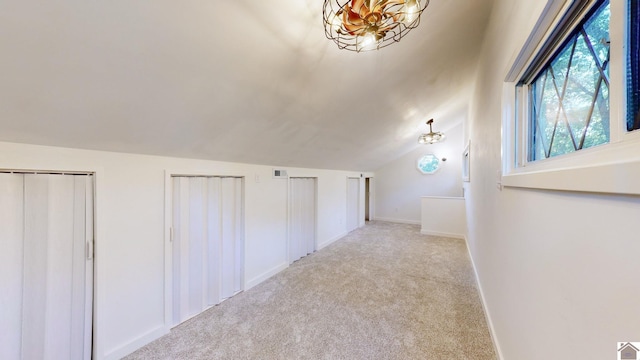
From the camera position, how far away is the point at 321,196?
15.6ft

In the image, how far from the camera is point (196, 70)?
1.43 metres

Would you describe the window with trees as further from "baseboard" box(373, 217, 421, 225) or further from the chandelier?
"baseboard" box(373, 217, 421, 225)

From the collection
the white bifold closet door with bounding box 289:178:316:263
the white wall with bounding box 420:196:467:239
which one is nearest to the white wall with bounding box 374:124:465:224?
the white wall with bounding box 420:196:467:239

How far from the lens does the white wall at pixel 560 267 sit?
1.78 ft

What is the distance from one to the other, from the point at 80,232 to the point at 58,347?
0.81 m

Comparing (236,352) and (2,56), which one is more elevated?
(2,56)

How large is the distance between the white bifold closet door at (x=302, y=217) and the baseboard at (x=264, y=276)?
0.92ft

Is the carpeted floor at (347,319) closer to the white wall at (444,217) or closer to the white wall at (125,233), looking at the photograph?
the white wall at (125,233)

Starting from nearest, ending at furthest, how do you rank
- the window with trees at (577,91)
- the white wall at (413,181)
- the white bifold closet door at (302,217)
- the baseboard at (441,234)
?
the window with trees at (577,91)
the white bifold closet door at (302,217)
the baseboard at (441,234)
the white wall at (413,181)

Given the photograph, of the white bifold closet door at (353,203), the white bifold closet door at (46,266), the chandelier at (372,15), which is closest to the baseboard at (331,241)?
the white bifold closet door at (353,203)

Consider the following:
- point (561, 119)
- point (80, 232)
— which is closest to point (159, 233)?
point (80, 232)

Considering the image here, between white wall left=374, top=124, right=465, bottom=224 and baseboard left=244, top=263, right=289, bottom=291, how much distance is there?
4766mm

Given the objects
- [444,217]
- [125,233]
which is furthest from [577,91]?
[444,217]

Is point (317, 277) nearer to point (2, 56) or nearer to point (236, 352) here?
point (236, 352)
